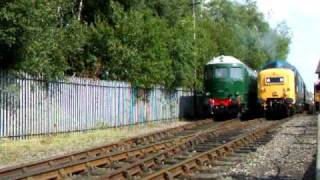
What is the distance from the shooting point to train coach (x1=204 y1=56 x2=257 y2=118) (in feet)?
115

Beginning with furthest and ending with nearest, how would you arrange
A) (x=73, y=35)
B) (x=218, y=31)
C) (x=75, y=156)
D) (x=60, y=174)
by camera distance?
(x=218, y=31), (x=73, y=35), (x=75, y=156), (x=60, y=174)

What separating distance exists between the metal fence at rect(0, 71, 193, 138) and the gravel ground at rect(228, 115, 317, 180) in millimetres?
7948

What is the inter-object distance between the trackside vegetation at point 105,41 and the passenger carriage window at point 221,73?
2.31 meters

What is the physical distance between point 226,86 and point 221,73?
3.01 feet

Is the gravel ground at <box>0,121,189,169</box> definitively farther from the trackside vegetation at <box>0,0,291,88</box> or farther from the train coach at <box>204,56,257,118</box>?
the train coach at <box>204,56,257,118</box>

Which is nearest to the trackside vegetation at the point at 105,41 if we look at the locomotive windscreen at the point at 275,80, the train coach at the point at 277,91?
the train coach at the point at 277,91

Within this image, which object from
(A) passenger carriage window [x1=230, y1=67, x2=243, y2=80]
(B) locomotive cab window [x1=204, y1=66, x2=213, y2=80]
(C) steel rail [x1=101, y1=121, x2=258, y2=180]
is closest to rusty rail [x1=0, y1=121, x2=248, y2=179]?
(C) steel rail [x1=101, y1=121, x2=258, y2=180]

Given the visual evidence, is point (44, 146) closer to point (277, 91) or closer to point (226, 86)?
point (226, 86)

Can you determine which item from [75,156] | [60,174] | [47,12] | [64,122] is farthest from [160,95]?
[60,174]

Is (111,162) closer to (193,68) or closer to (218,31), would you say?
(193,68)

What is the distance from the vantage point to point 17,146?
1734cm

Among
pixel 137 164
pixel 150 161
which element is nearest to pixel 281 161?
pixel 150 161

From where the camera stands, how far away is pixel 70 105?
23609 millimetres

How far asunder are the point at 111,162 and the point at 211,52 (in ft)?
123
